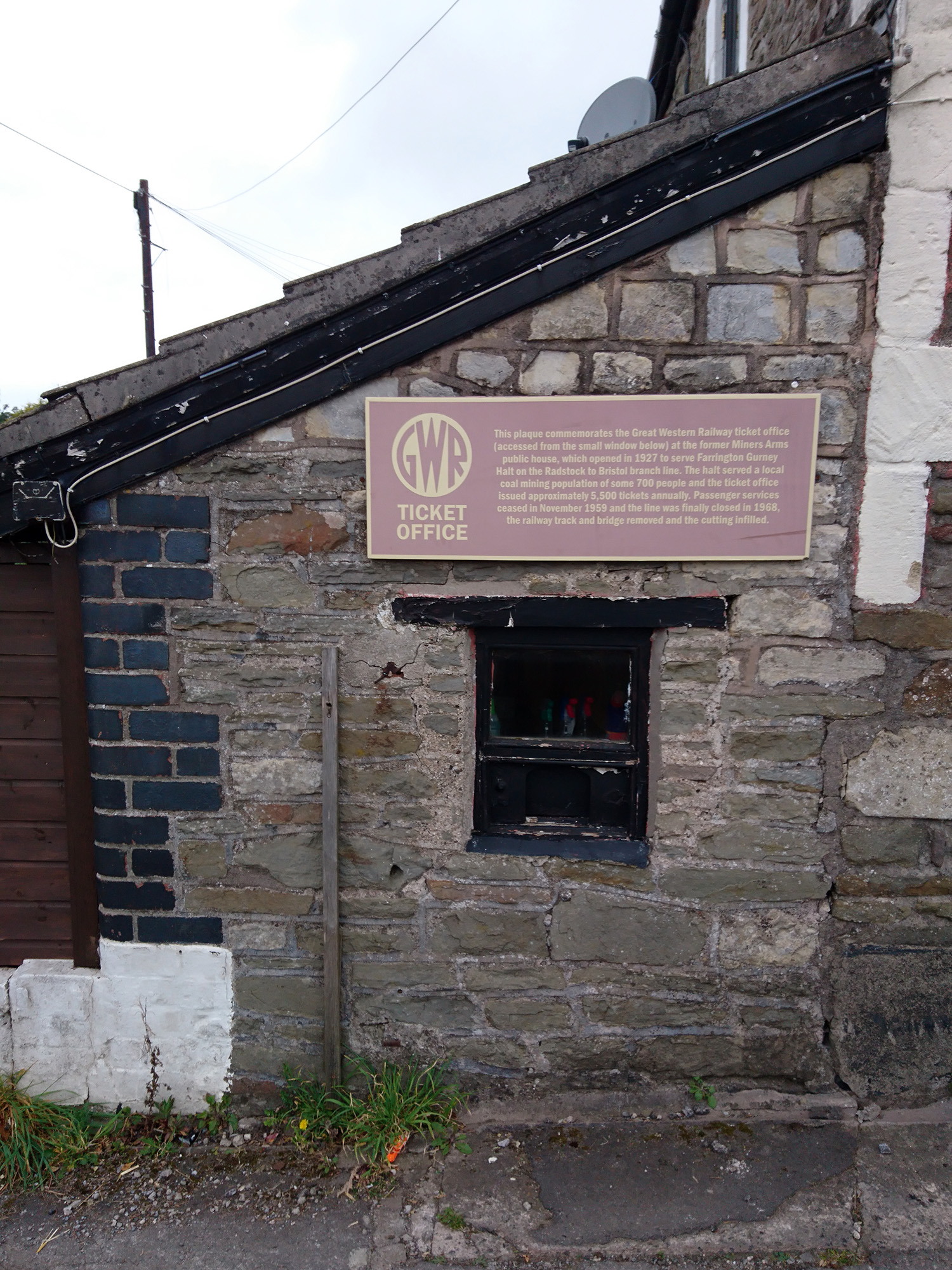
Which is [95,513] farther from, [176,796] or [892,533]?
[892,533]

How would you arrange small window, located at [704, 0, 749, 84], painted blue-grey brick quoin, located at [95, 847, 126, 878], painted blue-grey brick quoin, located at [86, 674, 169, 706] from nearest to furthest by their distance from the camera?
painted blue-grey brick quoin, located at [86, 674, 169, 706]
painted blue-grey brick quoin, located at [95, 847, 126, 878]
small window, located at [704, 0, 749, 84]

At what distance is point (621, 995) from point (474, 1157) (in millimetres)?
783

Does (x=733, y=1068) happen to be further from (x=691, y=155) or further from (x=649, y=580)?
(x=691, y=155)

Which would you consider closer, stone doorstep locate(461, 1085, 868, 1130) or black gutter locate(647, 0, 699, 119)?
stone doorstep locate(461, 1085, 868, 1130)

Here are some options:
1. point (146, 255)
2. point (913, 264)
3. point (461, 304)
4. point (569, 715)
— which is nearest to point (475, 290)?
point (461, 304)

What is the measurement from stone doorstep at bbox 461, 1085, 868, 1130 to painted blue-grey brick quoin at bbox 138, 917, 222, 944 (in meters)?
1.22

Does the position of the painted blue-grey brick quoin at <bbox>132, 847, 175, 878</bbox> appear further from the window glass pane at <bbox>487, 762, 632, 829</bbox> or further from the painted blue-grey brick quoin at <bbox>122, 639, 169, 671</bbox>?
the window glass pane at <bbox>487, 762, 632, 829</bbox>

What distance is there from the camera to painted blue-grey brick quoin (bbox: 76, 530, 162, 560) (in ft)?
8.69

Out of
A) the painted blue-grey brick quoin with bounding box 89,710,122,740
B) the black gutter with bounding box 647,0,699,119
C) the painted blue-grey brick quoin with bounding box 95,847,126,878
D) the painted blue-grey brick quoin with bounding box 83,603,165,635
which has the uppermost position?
the black gutter with bounding box 647,0,699,119

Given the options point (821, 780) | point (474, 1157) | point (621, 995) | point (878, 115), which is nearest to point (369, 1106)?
point (474, 1157)

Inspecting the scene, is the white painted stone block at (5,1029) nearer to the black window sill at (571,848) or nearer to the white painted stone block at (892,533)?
the black window sill at (571,848)

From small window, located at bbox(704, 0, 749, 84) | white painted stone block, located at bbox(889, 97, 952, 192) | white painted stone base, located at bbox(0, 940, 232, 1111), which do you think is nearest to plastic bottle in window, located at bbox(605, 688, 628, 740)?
white painted stone base, located at bbox(0, 940, 232, 1111)

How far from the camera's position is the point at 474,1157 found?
8.66ft

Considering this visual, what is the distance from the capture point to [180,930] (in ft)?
9.35
